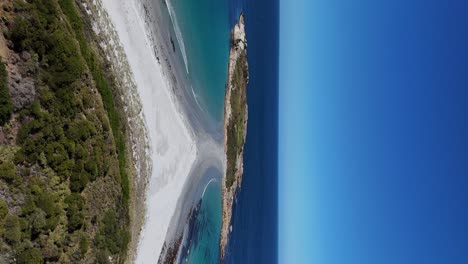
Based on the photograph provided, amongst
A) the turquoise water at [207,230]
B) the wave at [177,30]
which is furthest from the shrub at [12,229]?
the turquoise water at [207,230]

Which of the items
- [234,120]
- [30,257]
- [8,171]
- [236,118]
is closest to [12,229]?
[30,257]

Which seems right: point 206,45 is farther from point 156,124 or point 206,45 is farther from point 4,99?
point 4,99

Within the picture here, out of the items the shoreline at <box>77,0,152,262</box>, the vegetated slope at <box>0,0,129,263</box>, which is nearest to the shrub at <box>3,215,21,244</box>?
the vegetated slope at <box>0,0,129,263</box>

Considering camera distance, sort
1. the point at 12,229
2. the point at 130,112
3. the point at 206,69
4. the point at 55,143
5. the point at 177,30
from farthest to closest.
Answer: the point at 206,69 → the point at 177,30 → the point at 130,112 → the point at 55,143 → the point at 12,229

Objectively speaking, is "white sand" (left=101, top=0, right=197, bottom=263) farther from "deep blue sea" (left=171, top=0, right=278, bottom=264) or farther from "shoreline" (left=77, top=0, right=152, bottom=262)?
"deep blue sea" (left=171, top=0, right=278, bottom=264)

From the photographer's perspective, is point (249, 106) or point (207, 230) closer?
point (207, 230)

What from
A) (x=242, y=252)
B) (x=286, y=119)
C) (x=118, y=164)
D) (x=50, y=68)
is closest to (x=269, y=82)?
(x=286, y=119)

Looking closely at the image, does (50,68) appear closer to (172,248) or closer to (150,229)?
(150,229)
